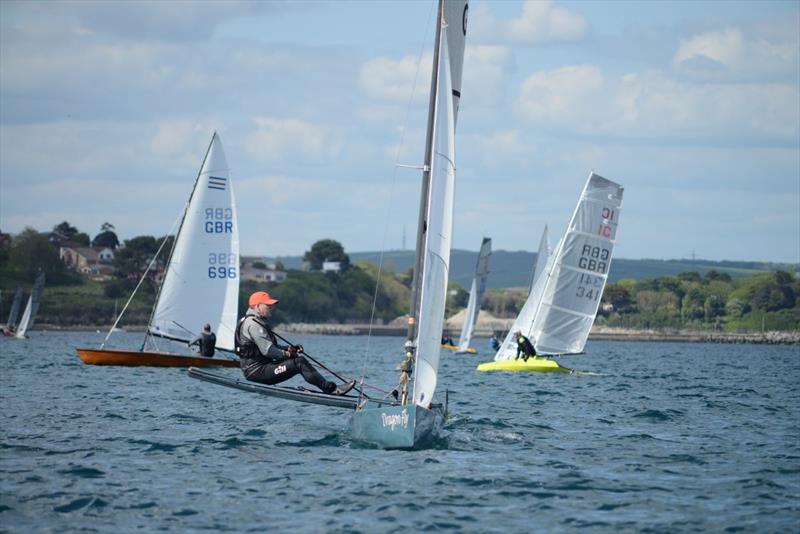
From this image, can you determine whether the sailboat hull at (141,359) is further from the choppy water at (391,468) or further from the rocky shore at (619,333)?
the rocky shore at (619,333)

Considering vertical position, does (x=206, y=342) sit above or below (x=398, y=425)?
above

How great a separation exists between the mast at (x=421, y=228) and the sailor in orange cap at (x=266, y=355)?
2277 mm

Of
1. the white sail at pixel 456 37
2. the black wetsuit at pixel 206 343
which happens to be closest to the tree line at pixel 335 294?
the black wetsuit at pixel 206 343

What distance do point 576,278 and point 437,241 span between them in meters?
24.6

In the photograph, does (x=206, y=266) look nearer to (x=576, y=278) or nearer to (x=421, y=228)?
(x=576, y=278)

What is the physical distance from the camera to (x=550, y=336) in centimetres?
4147

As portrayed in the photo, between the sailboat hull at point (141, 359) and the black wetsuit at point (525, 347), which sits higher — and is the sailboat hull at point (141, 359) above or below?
below

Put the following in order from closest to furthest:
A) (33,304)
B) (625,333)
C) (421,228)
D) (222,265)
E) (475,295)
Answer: (421,228) → (222,265) → (475,295) → (33,304) → (625,333)

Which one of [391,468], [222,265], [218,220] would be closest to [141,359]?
[222,265]

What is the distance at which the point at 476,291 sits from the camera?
2758 inches

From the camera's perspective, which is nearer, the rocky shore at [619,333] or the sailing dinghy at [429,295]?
the sailing dinghy at [429,295]

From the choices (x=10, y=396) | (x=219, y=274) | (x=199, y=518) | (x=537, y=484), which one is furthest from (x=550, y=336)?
(x=199, y=518)

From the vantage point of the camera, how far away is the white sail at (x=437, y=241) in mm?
16578

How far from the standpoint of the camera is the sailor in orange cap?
65.0 feet
